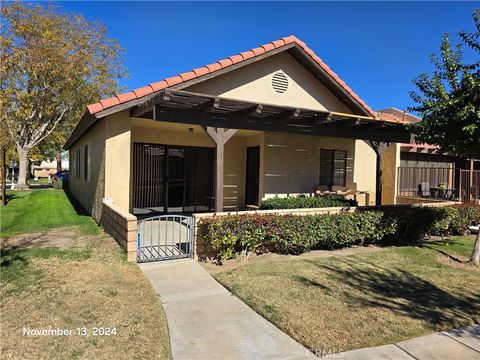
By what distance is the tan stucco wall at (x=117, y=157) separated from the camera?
8.80 meters

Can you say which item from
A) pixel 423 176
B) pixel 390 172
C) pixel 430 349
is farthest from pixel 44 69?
pixel 430 349

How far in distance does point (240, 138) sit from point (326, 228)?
6.01m

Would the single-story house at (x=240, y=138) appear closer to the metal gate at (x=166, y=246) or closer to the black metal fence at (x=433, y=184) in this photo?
the metal gate at (x=166, y=246)

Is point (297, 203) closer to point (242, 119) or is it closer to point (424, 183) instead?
point (242, 119)

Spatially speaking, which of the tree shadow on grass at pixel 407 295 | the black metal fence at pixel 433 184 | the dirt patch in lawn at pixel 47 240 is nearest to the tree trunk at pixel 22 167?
the dirt patch in lawn at pixel 47 240

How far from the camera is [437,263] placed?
7172 mm

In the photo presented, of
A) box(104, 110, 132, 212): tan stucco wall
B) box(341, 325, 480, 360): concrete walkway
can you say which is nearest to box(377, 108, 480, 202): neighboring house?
box(104, 110, 132, 212): tan stucco wall

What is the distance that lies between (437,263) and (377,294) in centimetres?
273

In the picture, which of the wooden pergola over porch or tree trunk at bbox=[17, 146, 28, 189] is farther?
tree trunk at bbox=[17, 146, 28, 189]

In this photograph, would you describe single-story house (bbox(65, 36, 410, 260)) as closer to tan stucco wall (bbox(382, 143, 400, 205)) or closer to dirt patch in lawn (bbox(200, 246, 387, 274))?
dirt patch in lawn (bbox(200, 246, 387, 274))

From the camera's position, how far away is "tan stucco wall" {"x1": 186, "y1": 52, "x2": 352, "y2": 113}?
34.2 ft

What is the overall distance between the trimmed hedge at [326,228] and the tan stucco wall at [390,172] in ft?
17.1

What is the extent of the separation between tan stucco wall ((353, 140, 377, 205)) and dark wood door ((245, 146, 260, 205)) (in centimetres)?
390

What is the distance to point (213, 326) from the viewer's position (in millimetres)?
4070
